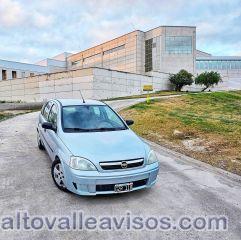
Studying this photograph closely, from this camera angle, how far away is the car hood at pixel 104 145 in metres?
4.95

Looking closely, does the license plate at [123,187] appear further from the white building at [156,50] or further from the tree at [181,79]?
the white building at [156,50]

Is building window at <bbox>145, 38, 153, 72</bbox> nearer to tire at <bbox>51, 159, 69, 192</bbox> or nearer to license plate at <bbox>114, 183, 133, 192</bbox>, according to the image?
tire at <bbox>51, 159, 69, 192</bbox>

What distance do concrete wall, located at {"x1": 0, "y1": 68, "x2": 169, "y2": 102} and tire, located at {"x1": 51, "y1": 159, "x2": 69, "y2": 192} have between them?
3343 cm

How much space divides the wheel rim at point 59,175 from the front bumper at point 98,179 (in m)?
0.31

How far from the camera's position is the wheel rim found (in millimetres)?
5367

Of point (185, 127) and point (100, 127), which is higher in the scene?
point (100, 127)

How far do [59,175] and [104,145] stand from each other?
1025 millimetres

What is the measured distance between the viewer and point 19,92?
47.8 meters

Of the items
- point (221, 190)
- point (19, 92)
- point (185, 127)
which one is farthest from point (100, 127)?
point (19, 92)

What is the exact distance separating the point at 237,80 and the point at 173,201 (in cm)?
8113

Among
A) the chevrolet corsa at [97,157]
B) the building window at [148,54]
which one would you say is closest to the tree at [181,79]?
the building window at [148,54]

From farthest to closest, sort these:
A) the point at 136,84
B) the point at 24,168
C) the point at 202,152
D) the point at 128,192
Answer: the point at 136,84
the point at 202,152
the point at 24,168
the point at 128,192

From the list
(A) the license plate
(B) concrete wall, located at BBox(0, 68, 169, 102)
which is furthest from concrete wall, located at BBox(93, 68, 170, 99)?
(A) the license plate

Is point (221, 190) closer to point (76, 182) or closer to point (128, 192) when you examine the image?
point (128, 192)
